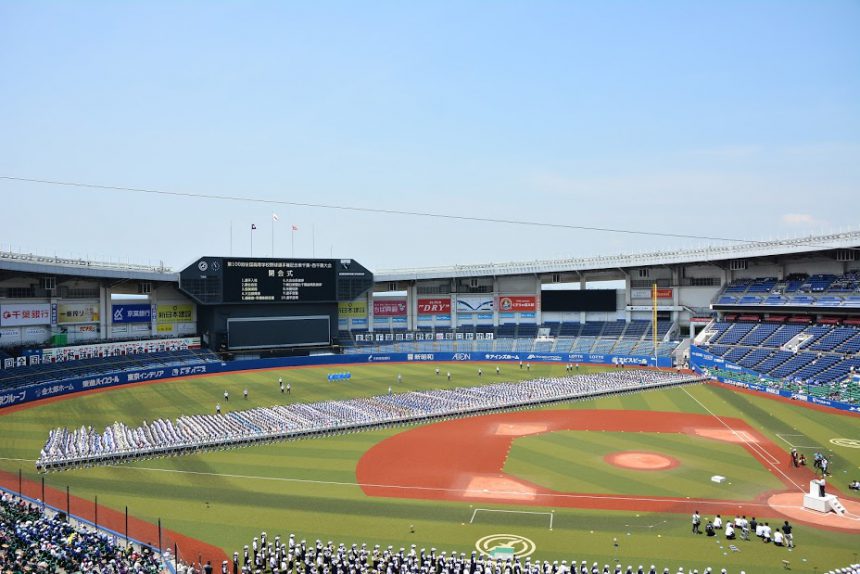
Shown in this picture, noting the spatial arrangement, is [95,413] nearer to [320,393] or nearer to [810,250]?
[320,393]

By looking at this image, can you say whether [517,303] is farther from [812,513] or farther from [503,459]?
[812,513]

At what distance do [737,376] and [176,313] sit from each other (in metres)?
58.0

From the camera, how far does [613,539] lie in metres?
21.5

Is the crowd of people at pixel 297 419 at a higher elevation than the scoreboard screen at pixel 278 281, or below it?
below

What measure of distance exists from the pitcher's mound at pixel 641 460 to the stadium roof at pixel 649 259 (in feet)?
115

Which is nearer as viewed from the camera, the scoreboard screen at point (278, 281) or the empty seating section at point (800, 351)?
the empty seating section at point (800, 351)

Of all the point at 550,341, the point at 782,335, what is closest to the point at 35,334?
the point at 550,341

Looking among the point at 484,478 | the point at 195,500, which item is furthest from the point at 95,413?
the point at 484,478

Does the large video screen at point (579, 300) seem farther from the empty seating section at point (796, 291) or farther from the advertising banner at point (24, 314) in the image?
the advertising banner at point (24, 314)

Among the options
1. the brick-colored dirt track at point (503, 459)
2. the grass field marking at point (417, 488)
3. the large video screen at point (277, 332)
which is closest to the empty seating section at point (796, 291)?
the brick-colored dirt track at point (503, 459)

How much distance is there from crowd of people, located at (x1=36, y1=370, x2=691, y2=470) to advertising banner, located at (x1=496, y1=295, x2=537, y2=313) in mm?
27133

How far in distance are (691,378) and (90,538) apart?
161 ft

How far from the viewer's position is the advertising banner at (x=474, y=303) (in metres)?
82.4

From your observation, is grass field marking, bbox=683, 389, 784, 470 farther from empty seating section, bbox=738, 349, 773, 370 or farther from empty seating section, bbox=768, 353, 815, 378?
empty seating section, bbox=738, 349, 773, 370
